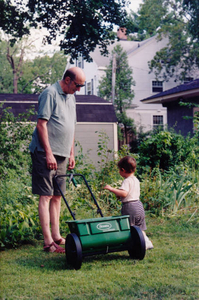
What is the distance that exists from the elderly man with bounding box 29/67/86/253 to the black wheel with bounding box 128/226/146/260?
747 mm

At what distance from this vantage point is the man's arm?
4066 mm

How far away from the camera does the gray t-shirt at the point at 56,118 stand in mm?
4145

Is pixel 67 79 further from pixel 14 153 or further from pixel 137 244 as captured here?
pixel 14 153

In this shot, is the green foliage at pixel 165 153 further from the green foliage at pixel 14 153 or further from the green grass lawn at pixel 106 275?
the green grass lawn at pixel 106 275

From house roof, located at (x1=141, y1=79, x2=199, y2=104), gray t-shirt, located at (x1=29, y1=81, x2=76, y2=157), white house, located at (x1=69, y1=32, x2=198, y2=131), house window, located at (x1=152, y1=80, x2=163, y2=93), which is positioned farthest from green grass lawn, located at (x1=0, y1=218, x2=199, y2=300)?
house window, located at (x1=152, y1=80, x2=163, y2=93)

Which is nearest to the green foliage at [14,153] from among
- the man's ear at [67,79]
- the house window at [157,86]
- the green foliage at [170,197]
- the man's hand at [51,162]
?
the green foliage at [170,197]

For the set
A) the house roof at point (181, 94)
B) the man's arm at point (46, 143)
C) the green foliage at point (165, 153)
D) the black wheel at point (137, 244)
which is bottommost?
the black wheel at point (137, 244)

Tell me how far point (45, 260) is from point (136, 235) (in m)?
0.91

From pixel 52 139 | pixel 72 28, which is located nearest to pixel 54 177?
pixel 52 139

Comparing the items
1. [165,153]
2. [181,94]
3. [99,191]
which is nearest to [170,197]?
[99,191]

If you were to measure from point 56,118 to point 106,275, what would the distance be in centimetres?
169

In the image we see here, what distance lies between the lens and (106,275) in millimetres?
3328

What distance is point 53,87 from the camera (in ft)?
13.9

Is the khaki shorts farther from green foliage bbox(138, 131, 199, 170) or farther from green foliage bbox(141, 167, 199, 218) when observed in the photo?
green foliage bbox(138, 131, 199, 170)
